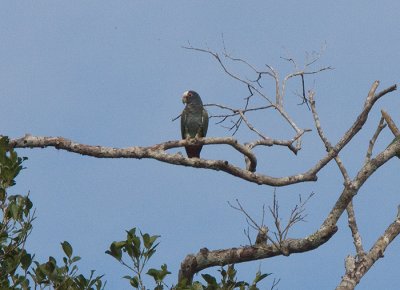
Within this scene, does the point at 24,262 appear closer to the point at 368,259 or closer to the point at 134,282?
the point at 134,282

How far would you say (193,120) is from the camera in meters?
10.5

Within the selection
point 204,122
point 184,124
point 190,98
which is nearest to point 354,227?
point 204,122

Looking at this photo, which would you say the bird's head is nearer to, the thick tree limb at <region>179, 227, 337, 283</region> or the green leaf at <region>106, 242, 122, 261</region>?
the thick tree limb at <region>179, 227, 337, 283</region>

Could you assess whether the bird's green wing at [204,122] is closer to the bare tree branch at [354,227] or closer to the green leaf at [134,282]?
the bare tree branch at [354,227]

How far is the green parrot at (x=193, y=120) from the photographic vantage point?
10.4m

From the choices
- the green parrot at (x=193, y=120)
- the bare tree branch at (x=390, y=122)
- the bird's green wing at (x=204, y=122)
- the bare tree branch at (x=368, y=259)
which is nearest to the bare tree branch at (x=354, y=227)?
the bare tree branch at (x=368, y=259)

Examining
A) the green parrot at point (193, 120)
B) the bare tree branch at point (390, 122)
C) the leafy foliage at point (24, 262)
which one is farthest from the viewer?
the green parrot at point (193, 120)

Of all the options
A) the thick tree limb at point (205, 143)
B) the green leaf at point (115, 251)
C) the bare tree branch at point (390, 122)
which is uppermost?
the bare tree branch at point (390, 122)

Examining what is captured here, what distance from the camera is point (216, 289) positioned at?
476 centimetres

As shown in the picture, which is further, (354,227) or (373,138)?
(373,138)

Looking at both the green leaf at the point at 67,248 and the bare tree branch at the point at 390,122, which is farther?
the bare tree branch at the point at 390,122

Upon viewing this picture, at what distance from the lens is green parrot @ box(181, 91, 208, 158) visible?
10.4 metres

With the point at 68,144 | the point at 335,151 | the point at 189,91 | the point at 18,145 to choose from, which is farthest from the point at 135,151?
the point at 189,91

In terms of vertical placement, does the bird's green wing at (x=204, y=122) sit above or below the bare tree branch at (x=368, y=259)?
above
